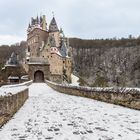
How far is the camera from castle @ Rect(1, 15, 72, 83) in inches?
2160

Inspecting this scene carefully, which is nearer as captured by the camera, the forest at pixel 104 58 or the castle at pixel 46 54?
the castle at pixel 46 54

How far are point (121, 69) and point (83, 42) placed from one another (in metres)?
33.1

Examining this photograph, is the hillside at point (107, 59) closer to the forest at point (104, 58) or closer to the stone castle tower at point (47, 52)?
the forest at point (104, 58)

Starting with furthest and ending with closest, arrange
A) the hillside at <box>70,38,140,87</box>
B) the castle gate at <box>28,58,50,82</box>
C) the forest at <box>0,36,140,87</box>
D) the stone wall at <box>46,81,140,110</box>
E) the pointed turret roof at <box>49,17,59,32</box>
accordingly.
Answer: the hillside at <box>70,38,140,87</box>, the forest at <box>0,36,140,87</box>, the pointed turret roof at <box>49,17,59,32</box>, the castle gate at <box>28,58,50,82</box>, the stone wall at <box>46,81,140,110</box>

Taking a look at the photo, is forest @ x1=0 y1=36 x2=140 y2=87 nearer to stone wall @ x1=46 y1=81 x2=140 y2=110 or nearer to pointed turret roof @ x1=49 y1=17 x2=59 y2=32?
pointed turret roof @ x1=49 y1=17 x2=59 y2=32

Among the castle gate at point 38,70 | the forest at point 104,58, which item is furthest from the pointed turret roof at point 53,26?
the forest at point 104,58

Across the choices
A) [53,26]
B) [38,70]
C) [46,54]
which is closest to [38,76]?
[38,70]

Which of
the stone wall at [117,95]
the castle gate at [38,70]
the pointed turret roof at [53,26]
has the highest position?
the pointed turret roof at [53,26]

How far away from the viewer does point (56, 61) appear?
6206 centimetres

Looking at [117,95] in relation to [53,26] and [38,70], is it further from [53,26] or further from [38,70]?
[53,26]

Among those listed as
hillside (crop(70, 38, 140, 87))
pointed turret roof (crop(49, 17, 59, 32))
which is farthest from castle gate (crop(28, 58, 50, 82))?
hillside (crop(70, 38, 140, 87))

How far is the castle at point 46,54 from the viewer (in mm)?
54875

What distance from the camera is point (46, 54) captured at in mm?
64125

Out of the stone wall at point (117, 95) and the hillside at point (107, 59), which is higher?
the hillside at point (107, 59)
